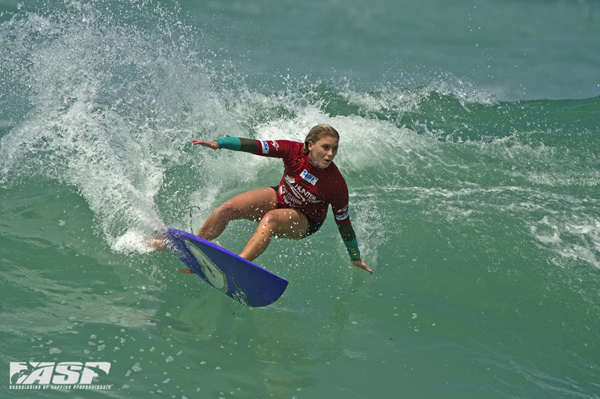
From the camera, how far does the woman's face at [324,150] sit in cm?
456

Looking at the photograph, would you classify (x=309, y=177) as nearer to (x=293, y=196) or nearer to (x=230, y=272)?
(x=293, y=196)

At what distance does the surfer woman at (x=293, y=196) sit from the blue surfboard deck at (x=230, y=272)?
0.26 metres

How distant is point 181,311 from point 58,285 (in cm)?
119

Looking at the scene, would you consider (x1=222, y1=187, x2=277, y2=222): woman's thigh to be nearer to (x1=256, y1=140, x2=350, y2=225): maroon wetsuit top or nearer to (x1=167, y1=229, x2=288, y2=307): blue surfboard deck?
(x1=256, y1=140, x2=350, y2=225): maroon wetsuit top

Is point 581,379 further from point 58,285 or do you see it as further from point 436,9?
point 436,9

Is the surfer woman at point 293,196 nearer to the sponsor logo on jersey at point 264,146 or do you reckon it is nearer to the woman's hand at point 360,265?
the sponsor logo on jersey at point 264,146

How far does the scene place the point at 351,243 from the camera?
5.07 m

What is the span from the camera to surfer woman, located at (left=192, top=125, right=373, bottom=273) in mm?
4602

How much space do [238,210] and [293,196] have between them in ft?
1.73

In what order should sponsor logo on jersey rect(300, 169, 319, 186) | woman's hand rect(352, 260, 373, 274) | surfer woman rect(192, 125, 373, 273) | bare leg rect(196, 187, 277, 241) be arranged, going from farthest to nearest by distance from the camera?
woman's hand rect(352, 260, 373, 274) < bare leg rect(196, 187, 277, 241) < sponsor logo on jersey rect(300, 169, 319, 186) < surfer woman rect(192, 125, 373, 273)
